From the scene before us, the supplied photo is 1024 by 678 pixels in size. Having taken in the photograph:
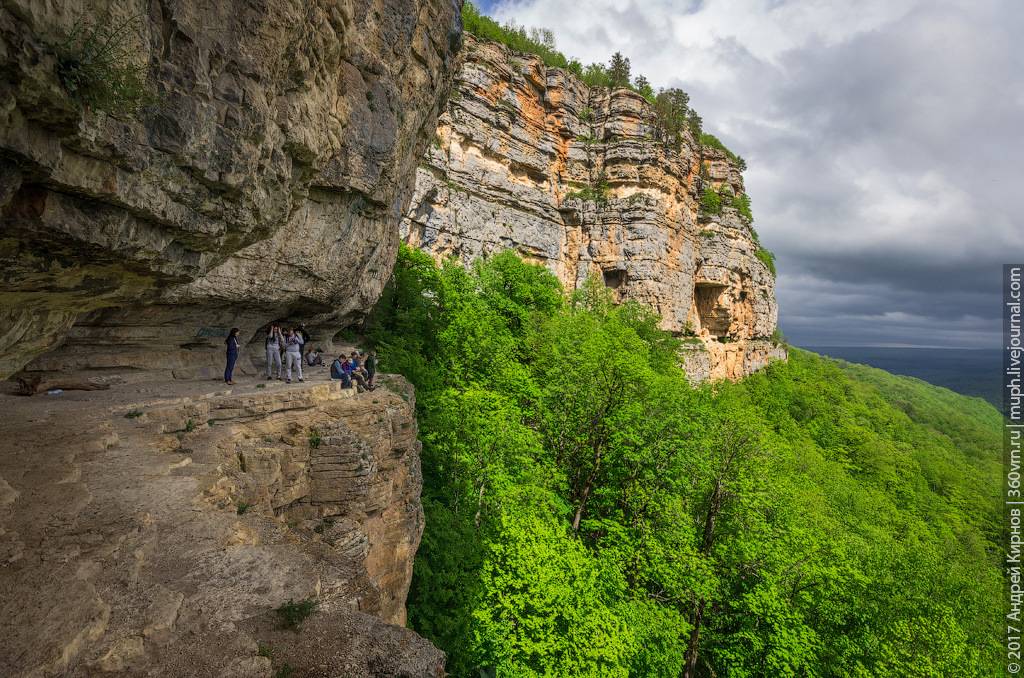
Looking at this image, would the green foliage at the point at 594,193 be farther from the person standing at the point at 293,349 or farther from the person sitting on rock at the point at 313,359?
the person standing at the point at 293,349

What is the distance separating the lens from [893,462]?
30.6 m

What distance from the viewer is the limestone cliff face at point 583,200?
94.5 ft

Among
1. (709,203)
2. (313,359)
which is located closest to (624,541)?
(313,359)

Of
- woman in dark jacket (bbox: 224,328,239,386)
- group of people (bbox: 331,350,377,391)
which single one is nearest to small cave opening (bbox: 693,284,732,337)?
group of people (bbox: 331,350,377,391)

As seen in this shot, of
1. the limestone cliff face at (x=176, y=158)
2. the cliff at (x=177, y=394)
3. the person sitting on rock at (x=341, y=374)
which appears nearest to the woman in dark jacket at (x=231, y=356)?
the cliff at (x=177, y=394)

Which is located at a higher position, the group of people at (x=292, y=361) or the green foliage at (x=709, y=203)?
the green foliage at (x=709, y=203)

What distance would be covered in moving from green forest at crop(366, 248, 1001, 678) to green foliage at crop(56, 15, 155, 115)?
10342 mm

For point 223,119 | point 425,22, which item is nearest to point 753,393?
point 425,22

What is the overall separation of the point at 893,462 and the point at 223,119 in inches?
1620

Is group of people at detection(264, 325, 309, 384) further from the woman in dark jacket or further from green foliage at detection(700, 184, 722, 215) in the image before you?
green foliage at detection(700, 184, 722, 215)

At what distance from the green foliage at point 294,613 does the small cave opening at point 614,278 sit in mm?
33747

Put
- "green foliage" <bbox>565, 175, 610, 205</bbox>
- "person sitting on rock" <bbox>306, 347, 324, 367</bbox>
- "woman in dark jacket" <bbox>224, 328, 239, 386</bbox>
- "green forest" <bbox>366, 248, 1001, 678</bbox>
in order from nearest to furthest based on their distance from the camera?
"woman in dark jacket" <bbox>224, 328, 239, 386</bbox>, "green forest" <bbox>366, 248, 1001, 678</bbox>, "person sitting on rock" <bbox>306, 347, 324, 367</bbox>, "green foliage" <bbox>565, 175, 610, 205</bbox>

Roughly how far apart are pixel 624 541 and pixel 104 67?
15523 mm

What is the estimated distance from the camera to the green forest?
10883 mm
